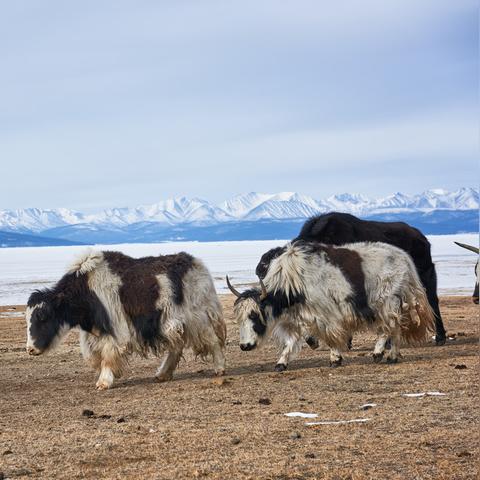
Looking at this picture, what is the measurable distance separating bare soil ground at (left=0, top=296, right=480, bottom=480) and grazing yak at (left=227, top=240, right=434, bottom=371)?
0.49 meters

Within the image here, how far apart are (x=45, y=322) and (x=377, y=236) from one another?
5.66m

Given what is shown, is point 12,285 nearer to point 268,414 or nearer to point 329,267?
point 329,267

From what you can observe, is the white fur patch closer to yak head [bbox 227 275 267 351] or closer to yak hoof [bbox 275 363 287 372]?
yak head [bbox 227 275 267 351]

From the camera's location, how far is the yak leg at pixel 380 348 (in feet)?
40.3

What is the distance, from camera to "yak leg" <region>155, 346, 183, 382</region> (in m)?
11.8

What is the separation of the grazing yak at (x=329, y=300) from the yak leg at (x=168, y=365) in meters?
0.91

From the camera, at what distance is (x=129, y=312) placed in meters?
11.8

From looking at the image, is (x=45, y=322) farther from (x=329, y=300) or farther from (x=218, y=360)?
(x=329, y=300)

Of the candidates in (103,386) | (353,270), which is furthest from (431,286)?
(103,386)

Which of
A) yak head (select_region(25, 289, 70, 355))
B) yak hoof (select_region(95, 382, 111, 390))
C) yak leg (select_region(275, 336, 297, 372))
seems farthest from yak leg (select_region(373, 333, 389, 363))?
yak head (select_region(25, 289, 70, 355))

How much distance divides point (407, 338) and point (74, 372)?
5.00 meters

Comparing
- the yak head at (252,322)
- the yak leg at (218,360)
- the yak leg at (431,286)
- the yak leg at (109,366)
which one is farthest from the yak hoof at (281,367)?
the yak leg at (431,286)

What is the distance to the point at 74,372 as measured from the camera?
13258 millimetres

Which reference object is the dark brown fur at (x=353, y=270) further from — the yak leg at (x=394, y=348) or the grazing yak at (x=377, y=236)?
the grazing yak at (x=377, y=236)
